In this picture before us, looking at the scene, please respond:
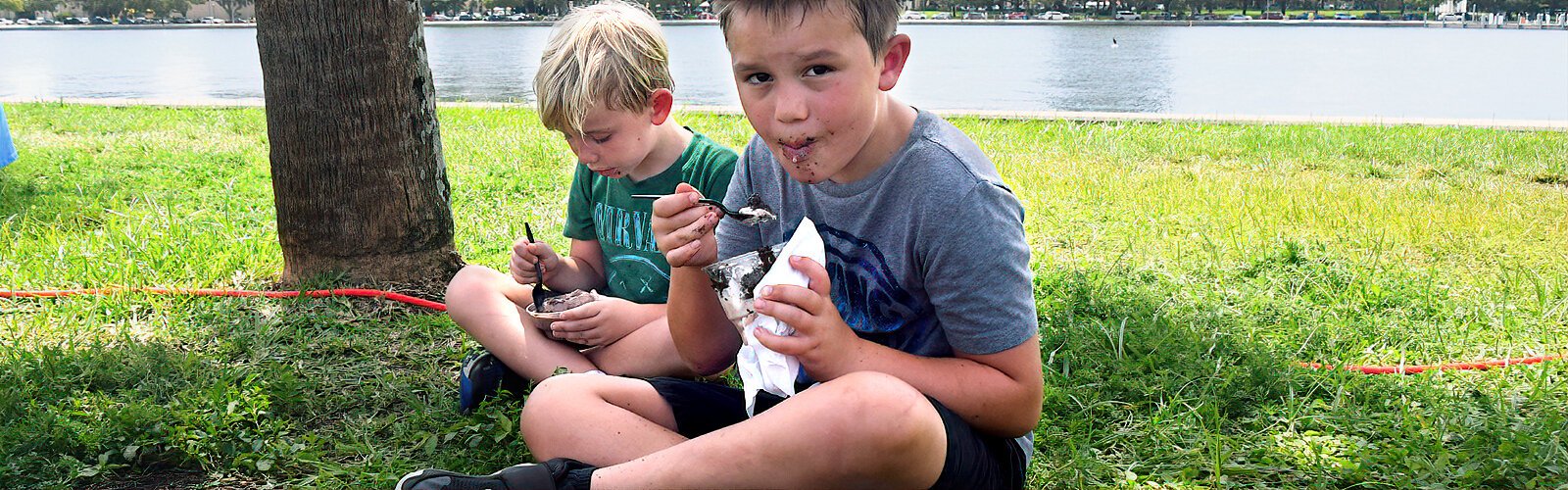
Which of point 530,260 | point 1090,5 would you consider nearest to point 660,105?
point 530,260

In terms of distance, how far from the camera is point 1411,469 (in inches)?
86.5

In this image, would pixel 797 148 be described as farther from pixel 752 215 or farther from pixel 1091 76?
pixel 1091 76

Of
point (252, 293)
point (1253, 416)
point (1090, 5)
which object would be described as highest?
point (1090, 5)

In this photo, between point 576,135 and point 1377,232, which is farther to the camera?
point 1377,232

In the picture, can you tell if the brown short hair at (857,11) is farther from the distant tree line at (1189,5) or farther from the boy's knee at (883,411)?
the distant tree line at (1189,5)

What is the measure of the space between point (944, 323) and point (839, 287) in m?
0.25

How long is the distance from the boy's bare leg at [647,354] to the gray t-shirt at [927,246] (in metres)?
0.64

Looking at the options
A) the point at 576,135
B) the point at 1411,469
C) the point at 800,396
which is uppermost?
the point at 576,135

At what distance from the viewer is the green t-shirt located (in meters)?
2.70

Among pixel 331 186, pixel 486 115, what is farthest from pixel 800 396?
pixel 486 115

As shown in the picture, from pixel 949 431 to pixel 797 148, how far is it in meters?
0.49

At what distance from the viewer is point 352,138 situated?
11.1 ft

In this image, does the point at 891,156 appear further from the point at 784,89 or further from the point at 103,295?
the point at 103,295

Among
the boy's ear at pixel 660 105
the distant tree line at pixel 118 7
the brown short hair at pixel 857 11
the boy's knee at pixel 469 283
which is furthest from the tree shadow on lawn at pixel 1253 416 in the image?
the distant tree line at pixel 118 7
